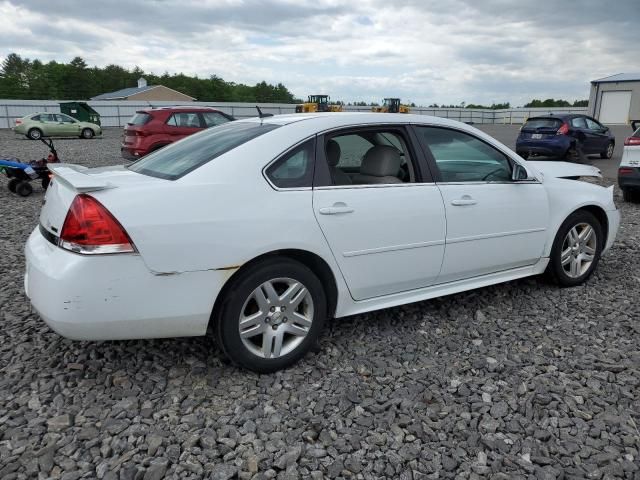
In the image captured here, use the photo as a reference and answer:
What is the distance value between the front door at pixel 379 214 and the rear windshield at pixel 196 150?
532 millimetres

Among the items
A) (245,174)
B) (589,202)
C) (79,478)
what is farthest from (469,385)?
(589,202)

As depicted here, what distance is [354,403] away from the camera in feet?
9.61

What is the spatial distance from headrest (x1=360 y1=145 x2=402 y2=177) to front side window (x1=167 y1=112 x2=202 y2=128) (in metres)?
11.1

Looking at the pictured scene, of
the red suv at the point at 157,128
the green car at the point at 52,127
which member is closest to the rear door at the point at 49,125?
the green car at the point at 52,127

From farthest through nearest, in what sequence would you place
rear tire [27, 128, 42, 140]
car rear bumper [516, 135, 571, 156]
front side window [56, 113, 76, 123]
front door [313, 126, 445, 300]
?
1. front side window [56, 113, 76, 123]
2. rear tire [27, 128, 42, 140]
3. car rear bumper [516, 135, 571, 156]
4. front door [313, 126, 445, 300]

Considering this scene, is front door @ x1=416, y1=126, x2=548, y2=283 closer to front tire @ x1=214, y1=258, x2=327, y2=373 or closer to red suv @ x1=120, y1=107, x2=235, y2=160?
front tire @ x1=214, y1=258, x2=327, y2=373

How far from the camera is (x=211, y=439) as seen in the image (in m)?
2.59

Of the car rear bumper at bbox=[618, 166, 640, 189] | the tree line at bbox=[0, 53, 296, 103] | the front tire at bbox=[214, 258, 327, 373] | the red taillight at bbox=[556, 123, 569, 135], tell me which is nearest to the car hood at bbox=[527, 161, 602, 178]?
the front tire at bbox=[214, 258, 327, 373]

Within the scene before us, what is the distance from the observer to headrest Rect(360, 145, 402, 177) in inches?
149

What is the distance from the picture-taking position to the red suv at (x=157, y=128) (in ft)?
43.4

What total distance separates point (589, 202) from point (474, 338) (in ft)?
6.07

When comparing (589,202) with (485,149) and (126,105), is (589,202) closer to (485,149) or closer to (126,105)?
(485,149)

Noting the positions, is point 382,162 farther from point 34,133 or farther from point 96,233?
point 34,133

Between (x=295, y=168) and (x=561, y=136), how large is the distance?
1445 centimetres
